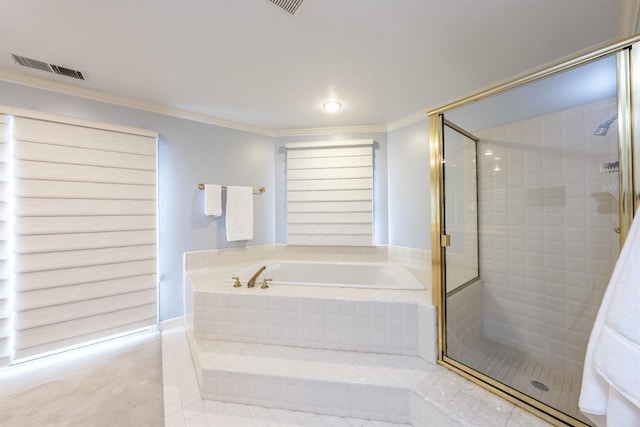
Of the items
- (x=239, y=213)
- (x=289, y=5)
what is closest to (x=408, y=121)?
(x=289, y=5)

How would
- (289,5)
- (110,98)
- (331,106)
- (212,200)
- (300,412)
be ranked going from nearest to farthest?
(289,5) < (300,412) < (110,98) < (331,106) < (212,200)

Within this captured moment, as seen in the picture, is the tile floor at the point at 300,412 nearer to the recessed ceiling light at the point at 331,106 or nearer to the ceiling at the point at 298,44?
the ceiling at the point at 298,44

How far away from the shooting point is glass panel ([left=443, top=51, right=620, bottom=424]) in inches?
57.8

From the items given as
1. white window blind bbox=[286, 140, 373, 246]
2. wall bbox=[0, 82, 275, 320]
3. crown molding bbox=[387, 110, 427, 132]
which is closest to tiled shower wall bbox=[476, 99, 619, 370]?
crown molding bbox=[387, 110, 427, 132]

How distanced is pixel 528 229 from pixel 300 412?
2.04 metres

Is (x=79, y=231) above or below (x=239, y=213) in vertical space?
below

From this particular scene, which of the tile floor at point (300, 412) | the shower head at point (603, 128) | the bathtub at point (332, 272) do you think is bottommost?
the tile floor at point (300, 412)

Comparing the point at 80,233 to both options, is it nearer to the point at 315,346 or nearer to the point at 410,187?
the point at 315,346

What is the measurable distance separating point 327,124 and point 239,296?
7.05ft

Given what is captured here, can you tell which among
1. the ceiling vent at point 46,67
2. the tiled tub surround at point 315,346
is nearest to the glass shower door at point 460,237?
the tiled tub surround at point 315,346

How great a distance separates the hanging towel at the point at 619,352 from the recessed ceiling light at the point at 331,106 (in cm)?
212

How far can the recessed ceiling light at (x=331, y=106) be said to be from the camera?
2361mm

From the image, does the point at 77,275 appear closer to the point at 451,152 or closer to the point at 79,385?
the point at 79,385

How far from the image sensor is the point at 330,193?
9.98ft
